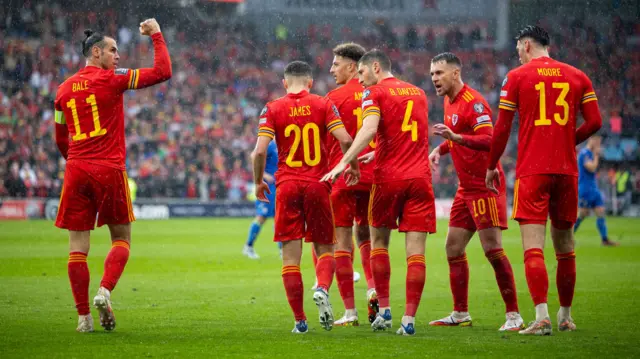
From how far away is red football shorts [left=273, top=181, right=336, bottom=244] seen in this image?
26.1 ft

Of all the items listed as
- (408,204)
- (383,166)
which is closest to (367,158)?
(383,166)

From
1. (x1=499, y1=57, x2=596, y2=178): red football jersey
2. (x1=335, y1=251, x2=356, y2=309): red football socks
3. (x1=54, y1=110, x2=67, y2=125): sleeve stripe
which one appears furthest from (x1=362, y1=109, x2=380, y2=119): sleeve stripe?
(x1=54, y1=110, x2=67, y2=125): sleeve stripe

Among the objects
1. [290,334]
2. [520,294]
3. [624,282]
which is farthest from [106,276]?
[624,282]

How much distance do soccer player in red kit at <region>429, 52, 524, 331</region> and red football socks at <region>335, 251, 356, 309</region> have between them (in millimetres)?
888

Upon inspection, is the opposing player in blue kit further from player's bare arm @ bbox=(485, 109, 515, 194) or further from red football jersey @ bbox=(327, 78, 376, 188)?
player's bare arm @ bbox=(485, 109, 515, 194)

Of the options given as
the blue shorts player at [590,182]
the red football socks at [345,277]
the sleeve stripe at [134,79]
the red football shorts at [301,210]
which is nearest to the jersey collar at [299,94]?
the red football shorts at [301,210]

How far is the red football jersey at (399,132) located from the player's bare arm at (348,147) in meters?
0.21

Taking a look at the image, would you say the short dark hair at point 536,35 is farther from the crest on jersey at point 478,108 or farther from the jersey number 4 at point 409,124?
the jersey number 4 at point 409,124

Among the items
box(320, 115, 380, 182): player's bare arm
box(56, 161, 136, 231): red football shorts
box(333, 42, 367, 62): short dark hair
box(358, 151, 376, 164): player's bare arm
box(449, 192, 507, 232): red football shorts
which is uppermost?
box(333, 42, 367, 62): short dark hair

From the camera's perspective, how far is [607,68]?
1689 inches

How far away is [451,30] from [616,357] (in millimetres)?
39953

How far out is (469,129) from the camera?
8.45m

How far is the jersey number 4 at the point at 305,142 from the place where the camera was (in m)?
7.97

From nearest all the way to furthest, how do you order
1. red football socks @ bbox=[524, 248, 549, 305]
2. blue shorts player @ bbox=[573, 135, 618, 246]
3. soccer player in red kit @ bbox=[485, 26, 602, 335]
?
red football socks @ bbox=[524, 248, 549, 305]
soccer player in red kit @ bbox=[485, 26, 602, 335]
blue shorts player @ bbox=[573, 135, 618, 246]
